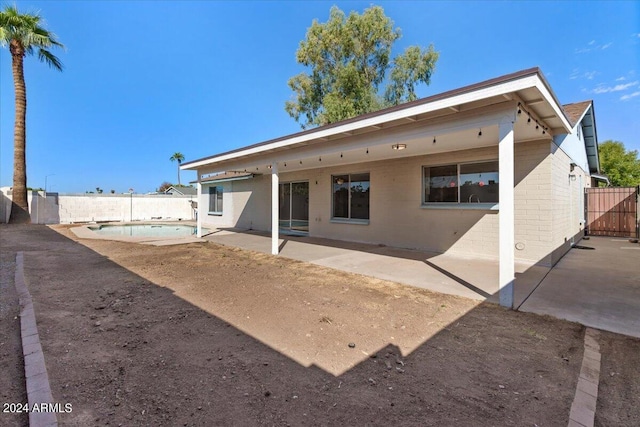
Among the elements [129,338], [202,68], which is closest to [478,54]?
[202,68]

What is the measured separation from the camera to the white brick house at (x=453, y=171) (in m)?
4.07

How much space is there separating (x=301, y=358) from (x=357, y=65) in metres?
20.2

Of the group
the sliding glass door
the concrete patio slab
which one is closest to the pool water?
the sliding glass door

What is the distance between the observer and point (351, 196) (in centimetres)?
1009

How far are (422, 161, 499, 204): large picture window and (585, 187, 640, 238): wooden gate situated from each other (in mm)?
8438

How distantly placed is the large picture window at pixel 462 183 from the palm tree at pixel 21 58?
20.1 meters

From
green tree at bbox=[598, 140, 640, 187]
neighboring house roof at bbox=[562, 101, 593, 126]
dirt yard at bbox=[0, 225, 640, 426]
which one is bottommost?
dirt yard at bbox=[0, 225, 640, 426]

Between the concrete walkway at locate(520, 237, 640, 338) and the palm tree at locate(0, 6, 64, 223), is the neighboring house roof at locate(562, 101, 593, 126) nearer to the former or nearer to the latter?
the concrete walkway at locate(520, 237, 640, 338)

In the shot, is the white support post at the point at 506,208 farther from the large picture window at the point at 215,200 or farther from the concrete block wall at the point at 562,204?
the large picture window at the point at 215,200

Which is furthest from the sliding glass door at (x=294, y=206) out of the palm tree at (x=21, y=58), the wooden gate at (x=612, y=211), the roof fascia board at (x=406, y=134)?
the palm tree at (x=21, y=58)

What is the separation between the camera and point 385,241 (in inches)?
356

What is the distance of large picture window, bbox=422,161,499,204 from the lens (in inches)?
277

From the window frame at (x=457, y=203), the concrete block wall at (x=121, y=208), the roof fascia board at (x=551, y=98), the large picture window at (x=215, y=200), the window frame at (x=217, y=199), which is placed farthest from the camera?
the concrete block wall at (x=121, y=208)

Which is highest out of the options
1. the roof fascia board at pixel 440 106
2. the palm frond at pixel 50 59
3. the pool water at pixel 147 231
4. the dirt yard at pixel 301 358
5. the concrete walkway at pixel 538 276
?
the palm frond at pixel 50 59
